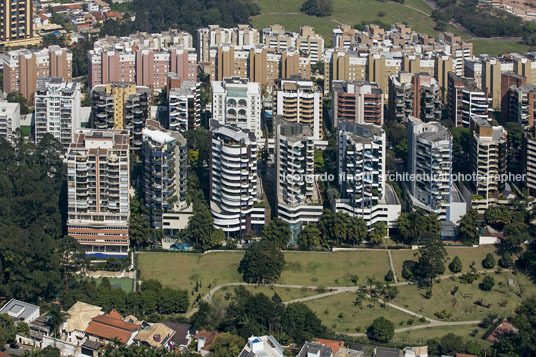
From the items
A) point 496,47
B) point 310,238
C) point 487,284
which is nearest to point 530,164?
point 487,284

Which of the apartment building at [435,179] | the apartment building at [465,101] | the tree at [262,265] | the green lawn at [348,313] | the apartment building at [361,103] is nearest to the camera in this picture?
the green lawn at [348,313]

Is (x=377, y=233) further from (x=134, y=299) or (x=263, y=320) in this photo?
(x=134, y=299)

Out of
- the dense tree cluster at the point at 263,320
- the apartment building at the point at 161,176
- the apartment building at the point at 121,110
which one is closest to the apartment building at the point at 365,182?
the apartment building at the point at 161,176

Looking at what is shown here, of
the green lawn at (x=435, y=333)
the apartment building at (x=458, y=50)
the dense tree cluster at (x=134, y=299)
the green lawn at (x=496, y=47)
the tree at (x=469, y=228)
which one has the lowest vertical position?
the dense tree cluster at (x=134, y=299)

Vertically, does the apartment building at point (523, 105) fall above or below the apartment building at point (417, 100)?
above

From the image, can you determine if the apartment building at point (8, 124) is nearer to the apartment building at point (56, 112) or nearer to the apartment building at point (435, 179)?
the apartment building at point (56, 112)

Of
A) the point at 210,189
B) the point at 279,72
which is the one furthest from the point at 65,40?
the point at 210,189

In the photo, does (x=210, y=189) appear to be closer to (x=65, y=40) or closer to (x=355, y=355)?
(x=355, y=355)
